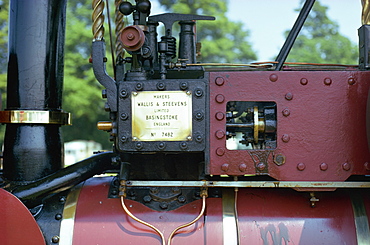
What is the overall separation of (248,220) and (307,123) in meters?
0.54

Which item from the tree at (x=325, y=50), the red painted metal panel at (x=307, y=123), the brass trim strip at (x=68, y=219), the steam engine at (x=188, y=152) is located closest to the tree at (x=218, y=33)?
the tree at (x=325, y=50)

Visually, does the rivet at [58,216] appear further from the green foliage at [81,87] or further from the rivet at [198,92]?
the green foliage at [81,87]

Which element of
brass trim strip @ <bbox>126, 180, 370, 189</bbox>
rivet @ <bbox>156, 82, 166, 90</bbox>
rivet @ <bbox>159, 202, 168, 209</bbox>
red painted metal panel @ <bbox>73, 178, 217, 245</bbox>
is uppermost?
rivet @ <bbox>156, 82, 166, 90</bbox>

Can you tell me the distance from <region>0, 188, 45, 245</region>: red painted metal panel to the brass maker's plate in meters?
0.65

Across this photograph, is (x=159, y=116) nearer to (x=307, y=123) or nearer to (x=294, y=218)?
(x=307, y=123)

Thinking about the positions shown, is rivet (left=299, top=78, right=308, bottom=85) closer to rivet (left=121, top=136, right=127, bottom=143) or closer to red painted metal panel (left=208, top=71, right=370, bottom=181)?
red painted metal panel (left=208, top=71, right=370, bottom=181)

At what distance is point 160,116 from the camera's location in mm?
2148

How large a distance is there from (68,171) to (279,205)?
1.08 metres

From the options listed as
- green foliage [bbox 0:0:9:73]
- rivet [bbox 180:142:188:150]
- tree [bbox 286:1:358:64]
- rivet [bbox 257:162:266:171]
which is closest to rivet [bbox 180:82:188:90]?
rivet [bbox 180:142:188:150]

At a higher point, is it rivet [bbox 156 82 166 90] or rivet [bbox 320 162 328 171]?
rivet [bbox 156 82 166 90]

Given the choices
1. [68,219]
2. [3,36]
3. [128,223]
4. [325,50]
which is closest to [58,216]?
[68,219]

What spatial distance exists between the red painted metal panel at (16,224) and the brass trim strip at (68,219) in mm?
98

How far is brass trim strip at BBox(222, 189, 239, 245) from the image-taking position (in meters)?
2.17

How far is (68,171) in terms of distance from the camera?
2.41m
